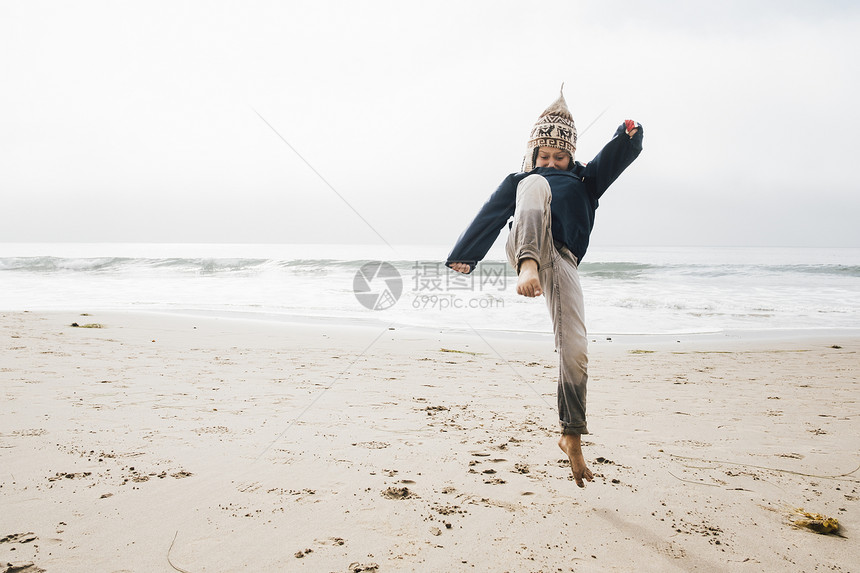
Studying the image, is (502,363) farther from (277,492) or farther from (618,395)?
(277,492)

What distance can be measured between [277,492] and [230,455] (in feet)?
2.35

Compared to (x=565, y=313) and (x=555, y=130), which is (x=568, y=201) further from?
(x=565, y=313)

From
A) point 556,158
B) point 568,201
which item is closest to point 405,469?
point 568,201

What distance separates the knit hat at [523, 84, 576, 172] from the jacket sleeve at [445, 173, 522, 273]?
0.61ft

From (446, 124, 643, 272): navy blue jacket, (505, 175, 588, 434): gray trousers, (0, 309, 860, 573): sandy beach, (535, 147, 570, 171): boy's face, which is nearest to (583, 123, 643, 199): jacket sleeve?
(446, 124, 643, 272): navy blue jacket

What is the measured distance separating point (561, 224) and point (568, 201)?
0.12 metres

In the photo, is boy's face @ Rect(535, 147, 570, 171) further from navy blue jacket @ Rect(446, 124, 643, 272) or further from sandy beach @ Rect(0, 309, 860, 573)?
sandy beach @ Rect(0, 309, 860, 573)

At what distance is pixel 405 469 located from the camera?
320 cm

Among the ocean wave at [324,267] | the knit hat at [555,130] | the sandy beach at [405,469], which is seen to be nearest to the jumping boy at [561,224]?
the knit hat at [555,130]

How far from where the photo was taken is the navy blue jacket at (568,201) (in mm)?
2434

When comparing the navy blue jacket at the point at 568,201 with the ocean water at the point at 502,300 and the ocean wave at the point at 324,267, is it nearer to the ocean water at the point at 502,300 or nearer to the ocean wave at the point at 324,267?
the ocean water at the point at 502,300

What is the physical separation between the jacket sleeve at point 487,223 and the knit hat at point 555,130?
187mm

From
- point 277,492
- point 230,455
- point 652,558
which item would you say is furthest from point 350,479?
point 652,558

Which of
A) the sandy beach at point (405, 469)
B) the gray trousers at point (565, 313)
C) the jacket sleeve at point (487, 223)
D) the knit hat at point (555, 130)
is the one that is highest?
the knit hat at point (555, 130)
